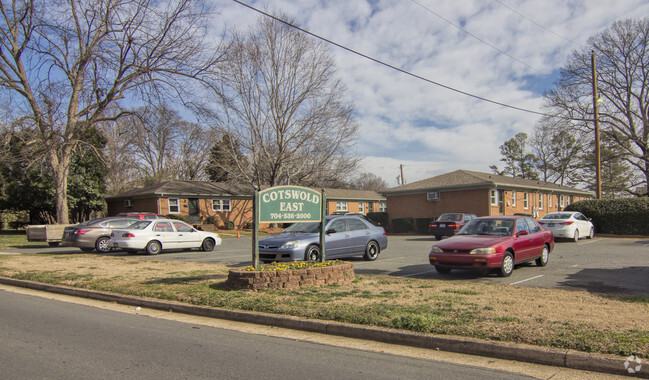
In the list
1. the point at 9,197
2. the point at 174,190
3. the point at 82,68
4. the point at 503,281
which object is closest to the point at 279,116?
the point at 174,190

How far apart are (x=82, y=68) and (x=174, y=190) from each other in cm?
1419

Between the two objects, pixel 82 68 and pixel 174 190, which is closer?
pixel 82 68

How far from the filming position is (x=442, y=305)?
7.35 m

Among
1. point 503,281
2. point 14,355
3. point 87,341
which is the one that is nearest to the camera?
point 14,355

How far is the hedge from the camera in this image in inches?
1001

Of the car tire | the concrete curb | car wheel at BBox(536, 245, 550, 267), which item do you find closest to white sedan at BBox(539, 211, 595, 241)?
car wheel at BBox(536, 245, 550, 267)

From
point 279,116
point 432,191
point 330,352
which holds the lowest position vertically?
point 330,352

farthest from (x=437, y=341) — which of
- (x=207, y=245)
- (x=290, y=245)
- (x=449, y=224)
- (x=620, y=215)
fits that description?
(x=620, y=215)

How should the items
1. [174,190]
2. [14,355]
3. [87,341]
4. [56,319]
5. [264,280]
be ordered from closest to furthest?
[14,355], [87,341], [56,319], [264,280], [174,190]

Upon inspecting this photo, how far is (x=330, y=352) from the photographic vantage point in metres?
5.69

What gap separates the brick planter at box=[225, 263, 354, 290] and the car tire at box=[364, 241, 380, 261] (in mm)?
5051

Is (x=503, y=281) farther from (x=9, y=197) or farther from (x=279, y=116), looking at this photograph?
(x=9, y=197)

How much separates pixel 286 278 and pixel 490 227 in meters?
5.74

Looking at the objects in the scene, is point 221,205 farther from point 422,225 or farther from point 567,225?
point 567,225
